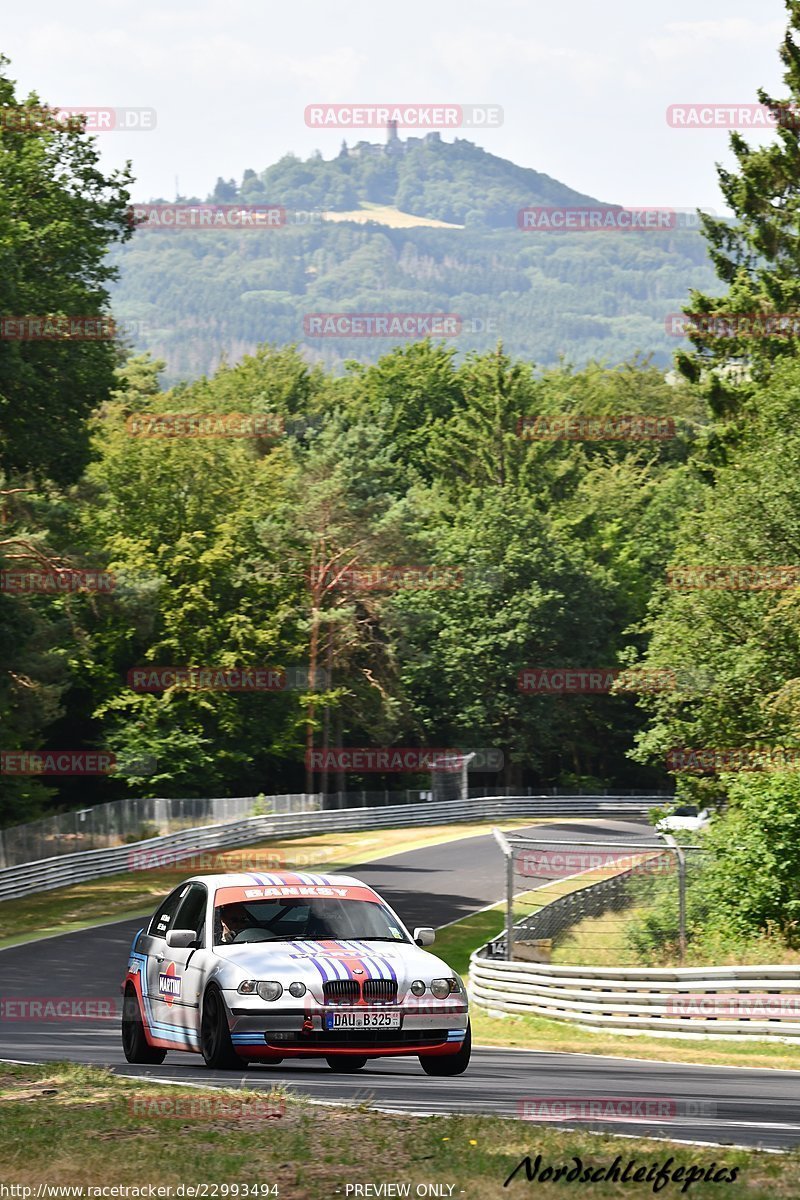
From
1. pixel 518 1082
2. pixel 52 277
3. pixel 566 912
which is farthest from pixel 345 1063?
pixel 52 277

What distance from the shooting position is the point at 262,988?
11906mm

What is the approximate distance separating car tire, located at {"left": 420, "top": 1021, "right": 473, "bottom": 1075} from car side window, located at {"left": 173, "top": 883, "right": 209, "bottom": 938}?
1962 millimetres

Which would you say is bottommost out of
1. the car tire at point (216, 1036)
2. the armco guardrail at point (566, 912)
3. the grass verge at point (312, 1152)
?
the armco guardrail at point (566, 912)

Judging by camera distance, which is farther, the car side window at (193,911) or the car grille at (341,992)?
the car side window at (193,911)

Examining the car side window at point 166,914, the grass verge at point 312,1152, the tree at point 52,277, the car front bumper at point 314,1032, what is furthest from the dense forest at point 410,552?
the grass verge at point 312,1152

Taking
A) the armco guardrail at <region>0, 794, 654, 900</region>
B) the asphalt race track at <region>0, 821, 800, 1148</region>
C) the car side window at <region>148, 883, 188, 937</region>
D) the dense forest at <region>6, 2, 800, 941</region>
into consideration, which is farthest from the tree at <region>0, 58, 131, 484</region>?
the car side window at <region>148, 883, 188, 937</region>

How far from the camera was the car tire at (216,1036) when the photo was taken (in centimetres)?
1214

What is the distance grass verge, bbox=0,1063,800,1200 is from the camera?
25.4ft

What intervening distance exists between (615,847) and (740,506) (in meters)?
18.6

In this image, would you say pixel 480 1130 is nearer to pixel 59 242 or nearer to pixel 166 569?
pixel 59 242

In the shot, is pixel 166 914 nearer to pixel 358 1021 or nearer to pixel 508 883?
pixel 358 1021

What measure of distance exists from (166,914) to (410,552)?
65.1m

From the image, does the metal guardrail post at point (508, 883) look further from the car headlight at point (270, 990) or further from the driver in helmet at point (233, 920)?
the car headlight at point (270, 990)

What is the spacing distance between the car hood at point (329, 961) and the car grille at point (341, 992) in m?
0.05
